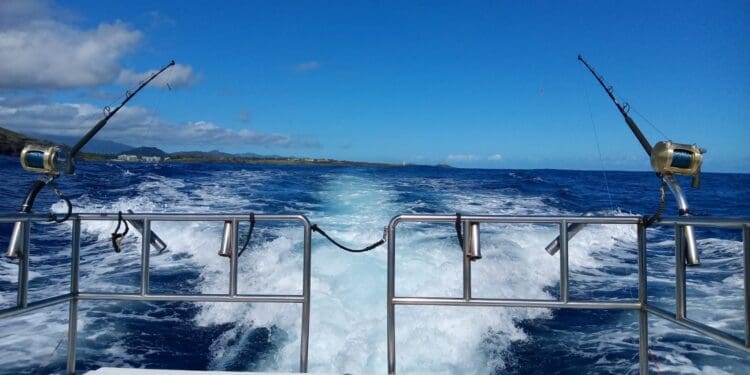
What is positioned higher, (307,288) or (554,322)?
(307,288)

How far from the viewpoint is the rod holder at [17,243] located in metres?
2.02

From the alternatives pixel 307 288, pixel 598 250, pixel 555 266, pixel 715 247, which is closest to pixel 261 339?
pixel 307 288

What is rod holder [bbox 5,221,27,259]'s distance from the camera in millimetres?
2018

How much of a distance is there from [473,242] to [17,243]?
1.89m

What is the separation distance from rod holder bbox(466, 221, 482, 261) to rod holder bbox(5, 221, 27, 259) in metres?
1.87

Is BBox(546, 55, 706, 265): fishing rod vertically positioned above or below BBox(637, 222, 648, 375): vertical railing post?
above

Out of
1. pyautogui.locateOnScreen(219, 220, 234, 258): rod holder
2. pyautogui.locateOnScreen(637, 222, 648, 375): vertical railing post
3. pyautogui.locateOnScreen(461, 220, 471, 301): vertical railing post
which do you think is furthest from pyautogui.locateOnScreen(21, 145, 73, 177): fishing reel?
pyautogui.locateOnScreen(637, 222, 648, 375): vertical railing post

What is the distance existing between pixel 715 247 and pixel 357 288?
6.14 meters

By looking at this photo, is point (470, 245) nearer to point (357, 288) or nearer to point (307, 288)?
point (307, 288)

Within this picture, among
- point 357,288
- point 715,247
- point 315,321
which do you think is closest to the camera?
point 315,321

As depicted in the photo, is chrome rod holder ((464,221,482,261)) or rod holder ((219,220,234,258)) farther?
rod holder ((219,220,234,258))

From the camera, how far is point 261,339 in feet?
15.0

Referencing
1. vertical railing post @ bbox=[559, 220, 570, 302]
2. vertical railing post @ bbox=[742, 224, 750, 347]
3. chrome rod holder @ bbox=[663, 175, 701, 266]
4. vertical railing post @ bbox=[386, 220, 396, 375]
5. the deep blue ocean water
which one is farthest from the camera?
the deep blue ocean water

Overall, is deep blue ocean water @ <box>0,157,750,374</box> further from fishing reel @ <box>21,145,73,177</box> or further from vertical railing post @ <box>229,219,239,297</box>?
fishing reel @ <box>21,145,73,177</box>
